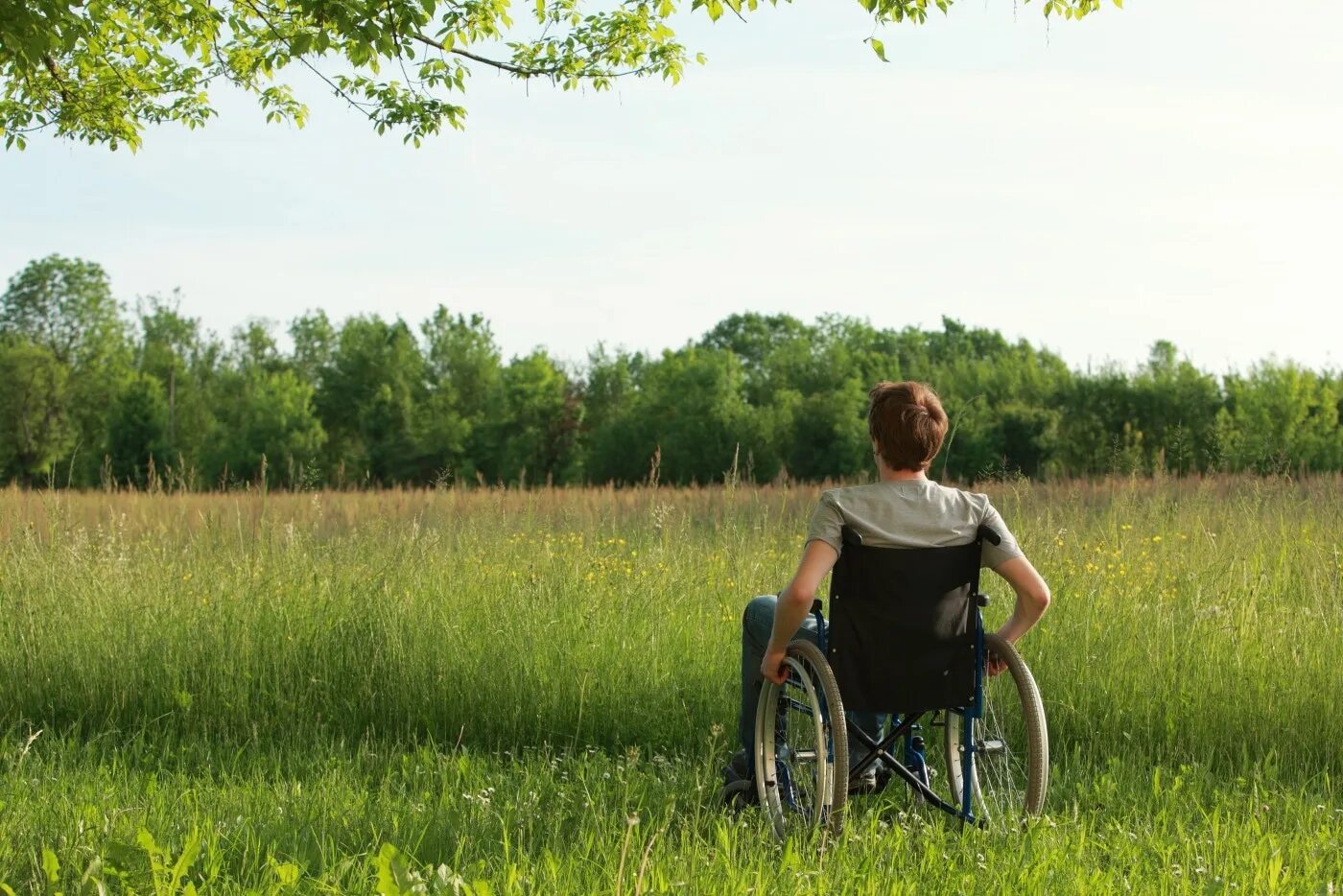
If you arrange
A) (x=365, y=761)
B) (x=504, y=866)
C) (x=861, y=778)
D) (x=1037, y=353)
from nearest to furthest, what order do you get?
1. (x=504, y=866)
2. (x=861, y=778)
3. (x=365, y=761)
4. (x=1037, y=353)

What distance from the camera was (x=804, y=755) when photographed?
360 cm

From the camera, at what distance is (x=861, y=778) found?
386cm

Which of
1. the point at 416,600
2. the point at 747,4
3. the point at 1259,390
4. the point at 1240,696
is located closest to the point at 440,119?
the point at 747,4

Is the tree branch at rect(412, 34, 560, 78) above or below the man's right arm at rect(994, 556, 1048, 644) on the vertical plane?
above

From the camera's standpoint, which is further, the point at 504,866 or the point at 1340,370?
the point at 1340,370

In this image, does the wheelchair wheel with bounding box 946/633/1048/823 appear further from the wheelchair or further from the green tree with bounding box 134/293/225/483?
the green tree with bounding box 134/293/225/483

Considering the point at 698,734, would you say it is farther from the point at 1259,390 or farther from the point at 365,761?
the point at 1259,390

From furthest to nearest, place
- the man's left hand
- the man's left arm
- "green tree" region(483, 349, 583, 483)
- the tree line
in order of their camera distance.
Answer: "green tree" region(483, 349, 583, 483) → the tree line → the man's left hand → the man's left arm

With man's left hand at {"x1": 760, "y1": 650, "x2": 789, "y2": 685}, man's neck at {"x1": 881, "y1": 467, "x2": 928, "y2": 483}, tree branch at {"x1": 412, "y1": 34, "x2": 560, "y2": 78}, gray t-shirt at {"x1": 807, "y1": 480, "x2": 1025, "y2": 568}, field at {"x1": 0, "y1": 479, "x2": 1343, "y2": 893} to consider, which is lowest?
field at {"x1": 0, "y1": 479, "x2": 1343, "y2": 893}

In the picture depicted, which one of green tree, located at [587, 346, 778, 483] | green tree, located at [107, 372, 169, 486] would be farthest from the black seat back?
green tree, located at [107, 372, 169, 486]

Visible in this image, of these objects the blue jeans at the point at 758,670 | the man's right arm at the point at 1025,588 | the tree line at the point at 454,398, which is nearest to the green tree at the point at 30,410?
the tree line at the point at 454,398

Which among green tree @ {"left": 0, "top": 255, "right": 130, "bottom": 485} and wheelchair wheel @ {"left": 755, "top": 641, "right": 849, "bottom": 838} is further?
green tree @ {"left": 0, "top": 255, "right": 130, "bottom": 485}

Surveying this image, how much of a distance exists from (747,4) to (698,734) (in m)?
4.26

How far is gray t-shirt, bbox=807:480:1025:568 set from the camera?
353cm
